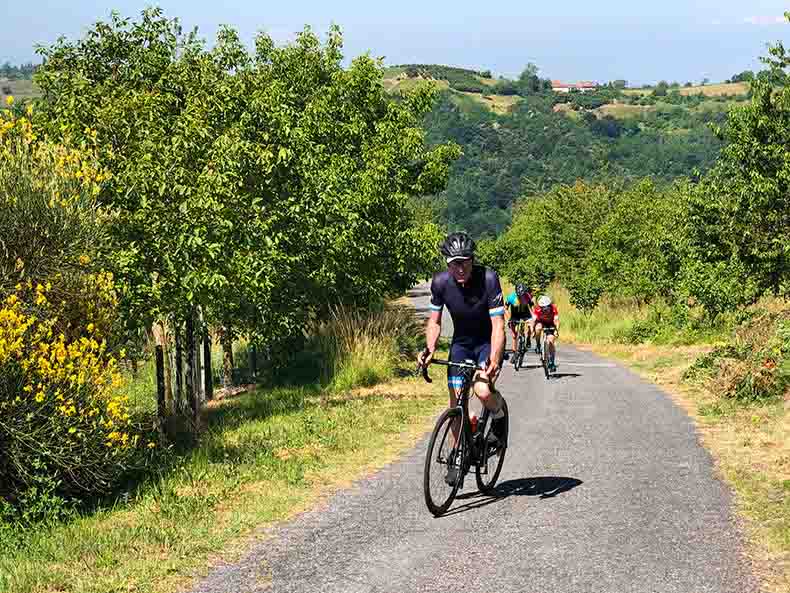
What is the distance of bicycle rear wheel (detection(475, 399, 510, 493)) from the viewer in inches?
319

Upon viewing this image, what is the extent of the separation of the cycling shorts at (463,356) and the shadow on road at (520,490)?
1114 mm

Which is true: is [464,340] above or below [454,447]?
above

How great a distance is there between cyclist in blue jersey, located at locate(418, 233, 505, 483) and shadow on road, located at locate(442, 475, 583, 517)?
506 mm

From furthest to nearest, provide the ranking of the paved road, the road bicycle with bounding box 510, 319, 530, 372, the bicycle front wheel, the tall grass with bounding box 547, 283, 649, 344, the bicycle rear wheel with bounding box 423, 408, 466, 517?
1. the tall grass with bounding box 547, 283, 649, 344
2. the bicycle front wheel
3. the road bicycle with bounding box 510, 319, 530, 372
4. the bicycle rear wheel with bounding box 423, 408, 466, 517
5. the paved road

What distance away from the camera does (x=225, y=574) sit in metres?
6.11

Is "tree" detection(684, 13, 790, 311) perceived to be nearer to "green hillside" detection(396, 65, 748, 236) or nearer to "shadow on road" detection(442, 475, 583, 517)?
"shadow on road" detection(442, 475, 583, 517)

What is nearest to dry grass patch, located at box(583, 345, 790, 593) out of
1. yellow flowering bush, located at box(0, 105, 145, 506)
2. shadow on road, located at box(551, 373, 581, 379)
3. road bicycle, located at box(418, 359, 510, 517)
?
shadow on road, located at box(551, 373, 581, 379)

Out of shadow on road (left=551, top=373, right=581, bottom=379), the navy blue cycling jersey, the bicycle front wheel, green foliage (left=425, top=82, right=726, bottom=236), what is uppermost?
green foliage (left=425, top=82, right=726, bottom=236)

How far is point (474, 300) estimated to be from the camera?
755 centimetres

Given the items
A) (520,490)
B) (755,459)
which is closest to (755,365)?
(755,459)

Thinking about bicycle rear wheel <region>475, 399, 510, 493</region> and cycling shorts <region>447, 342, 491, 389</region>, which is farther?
bicycle rear wheel <region>475, 399, 510, 493</region>

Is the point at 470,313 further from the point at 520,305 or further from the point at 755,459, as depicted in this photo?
the point at 520,305

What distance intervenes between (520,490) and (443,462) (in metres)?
1.26

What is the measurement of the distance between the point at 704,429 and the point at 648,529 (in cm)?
578
